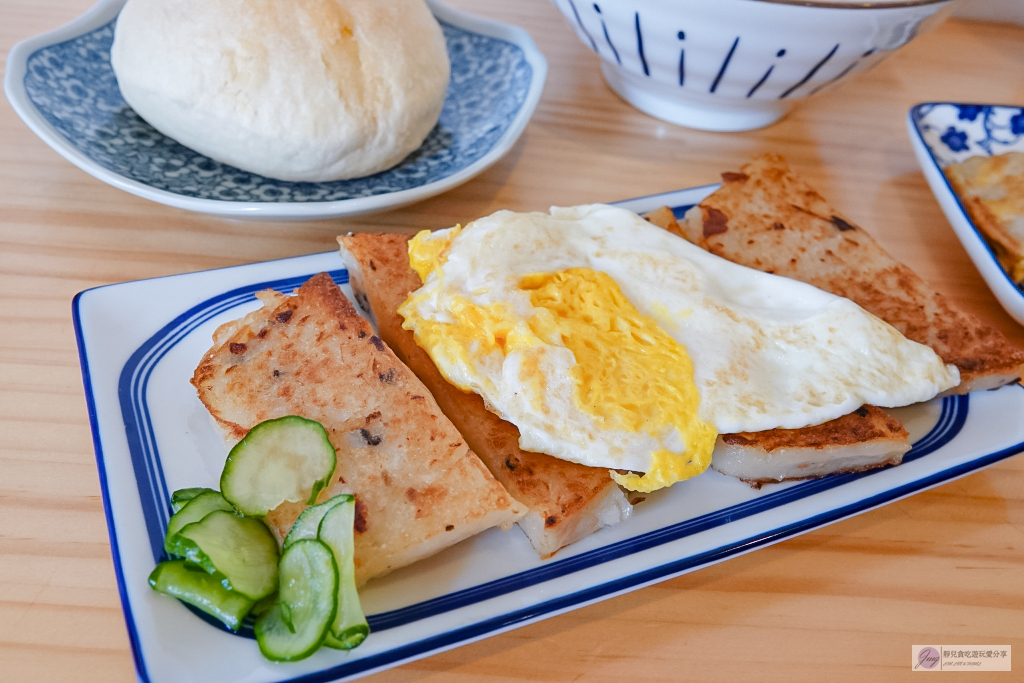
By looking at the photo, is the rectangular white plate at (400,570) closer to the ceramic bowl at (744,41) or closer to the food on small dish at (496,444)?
the food on small dish at (496,444)

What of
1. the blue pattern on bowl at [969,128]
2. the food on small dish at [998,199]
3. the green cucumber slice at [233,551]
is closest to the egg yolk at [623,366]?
the green cucumber slice at [233,551]

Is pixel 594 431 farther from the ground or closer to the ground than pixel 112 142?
farther from the ground

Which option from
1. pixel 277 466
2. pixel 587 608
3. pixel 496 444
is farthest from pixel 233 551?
pixel 587 608

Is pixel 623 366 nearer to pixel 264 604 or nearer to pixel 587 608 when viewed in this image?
pixel 587 608

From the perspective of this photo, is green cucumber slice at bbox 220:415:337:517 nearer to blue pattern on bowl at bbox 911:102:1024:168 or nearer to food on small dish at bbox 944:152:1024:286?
food on small dish at bbox 944:152:1024:286

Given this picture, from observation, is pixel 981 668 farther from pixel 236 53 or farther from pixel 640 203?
pixel 236 53

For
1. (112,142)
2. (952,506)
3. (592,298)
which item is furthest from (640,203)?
(112,142)

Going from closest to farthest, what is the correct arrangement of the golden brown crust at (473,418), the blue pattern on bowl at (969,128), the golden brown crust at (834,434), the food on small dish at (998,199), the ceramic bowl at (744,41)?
the golden brown crust at (473,418) < the golden brown crust at (834,434) < the ceramic bowl at (744,41) < the food on small dish at (998,199) < the blue pattern on bowl at (969,128)
